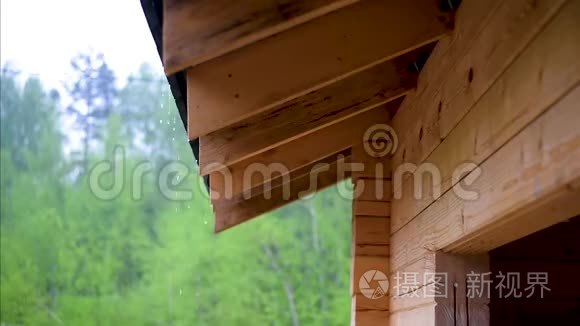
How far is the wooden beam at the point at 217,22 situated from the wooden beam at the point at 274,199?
1673 mm

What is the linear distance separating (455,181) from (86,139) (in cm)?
895

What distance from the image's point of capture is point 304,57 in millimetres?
1512

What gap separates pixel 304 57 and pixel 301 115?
1.17 feet

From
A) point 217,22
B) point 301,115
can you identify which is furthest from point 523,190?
point 301,115

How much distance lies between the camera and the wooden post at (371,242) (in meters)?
2.29

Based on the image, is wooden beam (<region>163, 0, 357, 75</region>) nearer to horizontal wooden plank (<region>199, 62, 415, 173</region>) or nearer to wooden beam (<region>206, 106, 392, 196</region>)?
horizontal wooden plank (<region>199, 62, 415, 173</region>)

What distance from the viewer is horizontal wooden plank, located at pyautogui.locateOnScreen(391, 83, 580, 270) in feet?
2.69

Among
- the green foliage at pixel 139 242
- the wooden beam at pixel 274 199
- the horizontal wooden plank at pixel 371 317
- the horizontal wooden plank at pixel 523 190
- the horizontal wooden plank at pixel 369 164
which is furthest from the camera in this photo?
the green foliage at pixel 139 242

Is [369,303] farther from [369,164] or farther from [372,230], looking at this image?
[369,164]

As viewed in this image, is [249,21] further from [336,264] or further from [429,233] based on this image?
[336,264]

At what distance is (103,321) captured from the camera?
27.1 feet

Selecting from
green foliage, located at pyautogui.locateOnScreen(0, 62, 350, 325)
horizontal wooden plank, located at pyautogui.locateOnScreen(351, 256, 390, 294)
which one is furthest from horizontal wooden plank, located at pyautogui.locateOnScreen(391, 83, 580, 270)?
green foliage, located at pyautogui.locateOnScreen(0, 62, 350, 325)

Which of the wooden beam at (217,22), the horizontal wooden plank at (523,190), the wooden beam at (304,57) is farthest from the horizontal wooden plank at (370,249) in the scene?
the wooden beam at (217,22)

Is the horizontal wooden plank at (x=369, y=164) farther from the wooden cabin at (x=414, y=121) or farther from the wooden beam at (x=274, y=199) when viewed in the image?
the wooden beam at (x=274, y=199)
